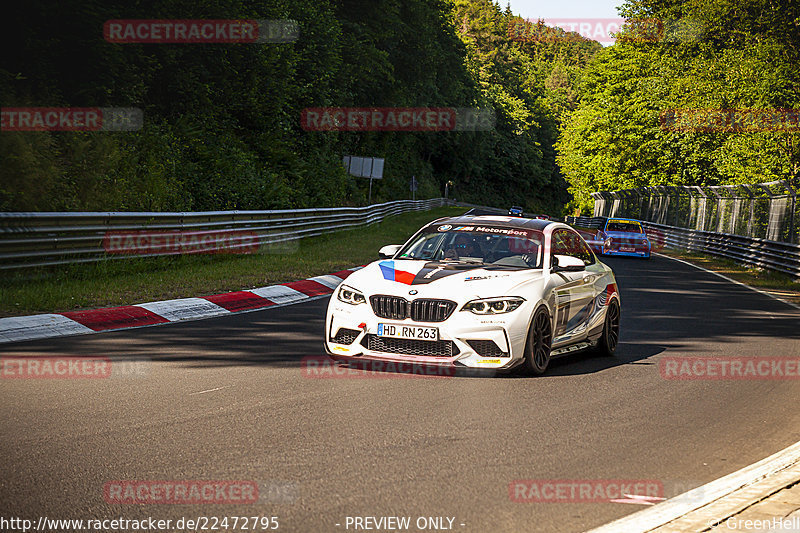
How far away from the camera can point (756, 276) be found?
27047mm

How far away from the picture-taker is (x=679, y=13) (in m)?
58.0

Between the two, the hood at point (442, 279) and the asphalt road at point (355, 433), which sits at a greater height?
the hood at point (442, 279)

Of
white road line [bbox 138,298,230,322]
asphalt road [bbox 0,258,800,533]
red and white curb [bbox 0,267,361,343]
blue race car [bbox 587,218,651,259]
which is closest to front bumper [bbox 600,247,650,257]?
blue race car [bbox 587,218,651,259]

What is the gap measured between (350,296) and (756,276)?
815 inches

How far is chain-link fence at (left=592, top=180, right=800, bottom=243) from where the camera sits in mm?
27844

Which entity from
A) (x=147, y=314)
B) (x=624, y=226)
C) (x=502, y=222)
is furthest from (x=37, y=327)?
(x=624, y=226)

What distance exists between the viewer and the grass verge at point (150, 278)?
12.9m

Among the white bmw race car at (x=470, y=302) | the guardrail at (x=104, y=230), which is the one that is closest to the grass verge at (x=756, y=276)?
the white bmw race car at (x=470, y=302)

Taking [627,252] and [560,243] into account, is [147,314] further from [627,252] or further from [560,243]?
[627,252]

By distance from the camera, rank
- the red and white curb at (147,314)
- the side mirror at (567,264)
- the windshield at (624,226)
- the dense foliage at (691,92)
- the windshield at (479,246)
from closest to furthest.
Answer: the side mirror at (567,264) < the windshield at (479,246) < the red and white curb at (147,314) < the windshield at (624,226) < the dense foliage at (691,92)

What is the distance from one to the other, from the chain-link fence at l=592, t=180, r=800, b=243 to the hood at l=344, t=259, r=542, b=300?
66.5 ft

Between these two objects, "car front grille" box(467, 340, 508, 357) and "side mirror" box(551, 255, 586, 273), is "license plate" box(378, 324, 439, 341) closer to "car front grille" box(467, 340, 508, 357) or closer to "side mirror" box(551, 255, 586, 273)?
"car front grille" box(467, 340, 508, 357)

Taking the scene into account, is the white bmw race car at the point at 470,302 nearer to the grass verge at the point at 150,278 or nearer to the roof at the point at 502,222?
the roof at the point at 502,222

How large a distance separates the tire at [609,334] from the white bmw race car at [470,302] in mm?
242
